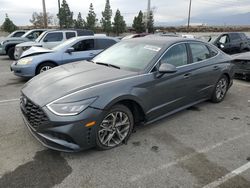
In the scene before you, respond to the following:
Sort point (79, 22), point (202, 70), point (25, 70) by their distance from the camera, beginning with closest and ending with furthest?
point (202, 70) < point (25, 70) < point (79, 22)

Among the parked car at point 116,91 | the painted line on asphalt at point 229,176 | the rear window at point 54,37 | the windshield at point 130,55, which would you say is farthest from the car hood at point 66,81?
the rear window at point 54,37

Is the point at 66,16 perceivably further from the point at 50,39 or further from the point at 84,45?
the point at 84,45

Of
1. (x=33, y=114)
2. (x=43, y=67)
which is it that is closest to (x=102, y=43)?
(x=43, y=67)

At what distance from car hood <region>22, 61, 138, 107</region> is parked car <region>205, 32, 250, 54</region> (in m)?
9.61

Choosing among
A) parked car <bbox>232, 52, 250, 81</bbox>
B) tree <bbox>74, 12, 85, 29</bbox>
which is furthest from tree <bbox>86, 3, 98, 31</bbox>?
parked car <bbox>232, 52, 250, 81</bbox>

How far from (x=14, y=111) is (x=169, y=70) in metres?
3.19

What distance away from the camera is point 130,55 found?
12.6ft

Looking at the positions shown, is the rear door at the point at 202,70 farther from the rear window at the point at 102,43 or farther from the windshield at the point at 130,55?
the rear window at the point at 102,43

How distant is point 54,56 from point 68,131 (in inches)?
191

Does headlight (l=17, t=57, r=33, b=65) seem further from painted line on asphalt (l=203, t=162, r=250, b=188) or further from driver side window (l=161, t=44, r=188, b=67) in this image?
painted line on asphalt (l=203, t=162, r=250, b=188)

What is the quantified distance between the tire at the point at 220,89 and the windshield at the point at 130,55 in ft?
6.78

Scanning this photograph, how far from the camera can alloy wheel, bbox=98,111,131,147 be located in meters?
2.96

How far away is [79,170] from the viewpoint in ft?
8.69

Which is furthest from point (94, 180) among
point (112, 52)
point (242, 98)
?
point (242, 98)
